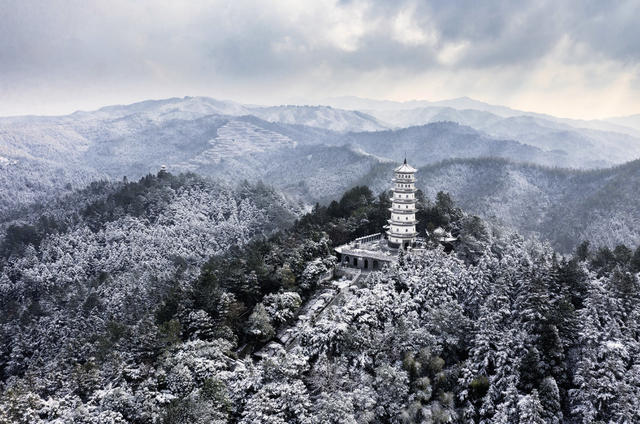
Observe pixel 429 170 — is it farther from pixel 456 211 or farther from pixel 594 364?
pixel 594 364

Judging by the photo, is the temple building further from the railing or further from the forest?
the forest

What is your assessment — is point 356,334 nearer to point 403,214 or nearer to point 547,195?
point 403,214

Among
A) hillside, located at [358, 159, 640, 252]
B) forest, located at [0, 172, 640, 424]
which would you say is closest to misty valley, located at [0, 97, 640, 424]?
forest, located at [0, 172, 640, 424]

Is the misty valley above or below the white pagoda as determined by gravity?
below

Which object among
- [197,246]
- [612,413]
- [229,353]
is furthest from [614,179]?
[229,353]

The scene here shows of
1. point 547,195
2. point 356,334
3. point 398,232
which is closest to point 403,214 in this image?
point 398,232

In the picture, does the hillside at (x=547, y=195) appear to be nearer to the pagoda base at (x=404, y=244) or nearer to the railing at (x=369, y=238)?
the railing at (x=369, y=238)
